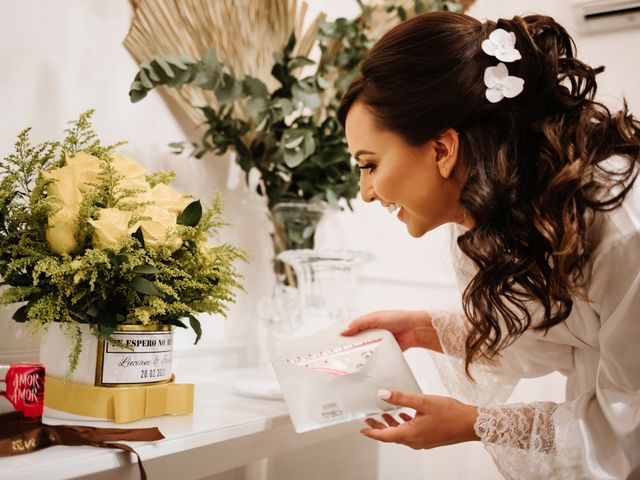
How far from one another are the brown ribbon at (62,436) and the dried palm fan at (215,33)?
772 mm

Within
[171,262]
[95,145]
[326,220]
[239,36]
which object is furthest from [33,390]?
[326,220]

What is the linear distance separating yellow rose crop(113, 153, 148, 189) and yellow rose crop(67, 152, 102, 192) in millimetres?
34

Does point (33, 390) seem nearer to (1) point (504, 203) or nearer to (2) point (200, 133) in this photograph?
(1) point (504, 203)

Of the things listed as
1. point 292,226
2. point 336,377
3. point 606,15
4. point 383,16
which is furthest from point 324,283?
point 606,15

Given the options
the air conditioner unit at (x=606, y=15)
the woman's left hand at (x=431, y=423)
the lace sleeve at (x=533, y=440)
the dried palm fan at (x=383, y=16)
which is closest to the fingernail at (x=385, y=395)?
the woman's left hand at (x=431, y=423)

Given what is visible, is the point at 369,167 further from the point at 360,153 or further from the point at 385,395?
the point at 385,395

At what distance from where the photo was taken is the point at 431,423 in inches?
31.9

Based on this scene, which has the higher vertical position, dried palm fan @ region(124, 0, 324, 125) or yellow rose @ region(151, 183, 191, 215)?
dried palm fan @ region(124, 0, 324, 125)

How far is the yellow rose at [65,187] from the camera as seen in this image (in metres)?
0.75

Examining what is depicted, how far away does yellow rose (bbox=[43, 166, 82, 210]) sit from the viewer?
751 mm

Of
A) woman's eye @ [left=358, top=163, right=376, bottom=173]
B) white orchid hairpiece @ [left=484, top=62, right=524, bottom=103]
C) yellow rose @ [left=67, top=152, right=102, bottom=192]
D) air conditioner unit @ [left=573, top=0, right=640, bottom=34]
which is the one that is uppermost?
air conditioner unit @ [left=573, top=0, right=640, bottom=34]

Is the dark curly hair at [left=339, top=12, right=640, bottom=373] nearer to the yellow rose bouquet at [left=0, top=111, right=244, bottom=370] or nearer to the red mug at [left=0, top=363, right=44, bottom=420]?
the yellow rose bouquet at [left=0, top=111, right=244, bottom=370]

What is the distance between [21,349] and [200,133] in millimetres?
627

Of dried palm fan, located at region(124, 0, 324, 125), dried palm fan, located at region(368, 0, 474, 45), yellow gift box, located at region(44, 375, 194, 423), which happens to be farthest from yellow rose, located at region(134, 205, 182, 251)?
dried palm fan, located at region(368, 0, 474, 45)
